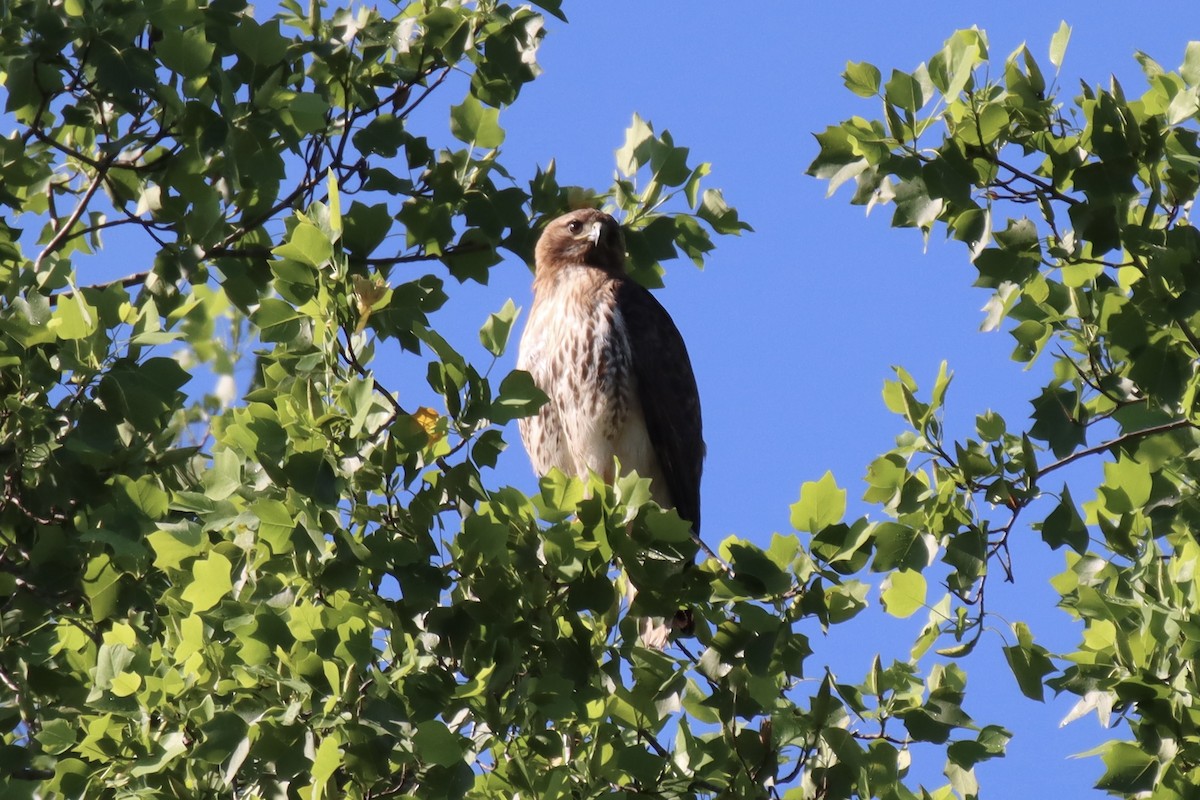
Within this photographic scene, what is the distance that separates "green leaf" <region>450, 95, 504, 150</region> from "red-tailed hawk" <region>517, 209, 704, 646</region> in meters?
1.40

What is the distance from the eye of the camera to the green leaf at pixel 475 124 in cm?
507

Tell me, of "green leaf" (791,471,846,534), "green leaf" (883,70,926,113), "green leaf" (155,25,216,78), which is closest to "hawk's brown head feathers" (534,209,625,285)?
"green leaf" (155,25,216,78)

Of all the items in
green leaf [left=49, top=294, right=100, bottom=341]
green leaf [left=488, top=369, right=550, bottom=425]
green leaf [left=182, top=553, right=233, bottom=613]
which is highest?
green leaf [left=49, top=294, right=100, bottom=341]

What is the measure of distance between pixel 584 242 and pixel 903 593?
131 inches

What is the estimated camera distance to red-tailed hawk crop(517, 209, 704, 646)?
652cm

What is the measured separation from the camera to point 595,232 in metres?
6.76

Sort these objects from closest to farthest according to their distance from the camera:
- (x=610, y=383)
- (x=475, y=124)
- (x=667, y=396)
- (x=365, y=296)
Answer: (x=365, y=296) → (x=475, y=124) → (x=610, y=383) → (x=667, y=396)

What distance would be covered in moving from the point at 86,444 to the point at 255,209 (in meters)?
1.27

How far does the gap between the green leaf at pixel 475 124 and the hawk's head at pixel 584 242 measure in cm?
155

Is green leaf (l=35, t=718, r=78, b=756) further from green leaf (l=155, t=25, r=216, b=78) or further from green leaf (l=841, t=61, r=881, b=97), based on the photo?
green leaf (l=841, t=61, r=881, b=97)

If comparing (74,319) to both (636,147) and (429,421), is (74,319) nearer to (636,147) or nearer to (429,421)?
(429,421)

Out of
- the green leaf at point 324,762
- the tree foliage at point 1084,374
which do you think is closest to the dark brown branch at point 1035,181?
the tree foliage at point 1084,374

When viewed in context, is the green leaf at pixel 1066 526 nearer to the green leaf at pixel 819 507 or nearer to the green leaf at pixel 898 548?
the green leaf at pixel 898 548

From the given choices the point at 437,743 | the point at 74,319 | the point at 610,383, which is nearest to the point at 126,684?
the point at 437,743
